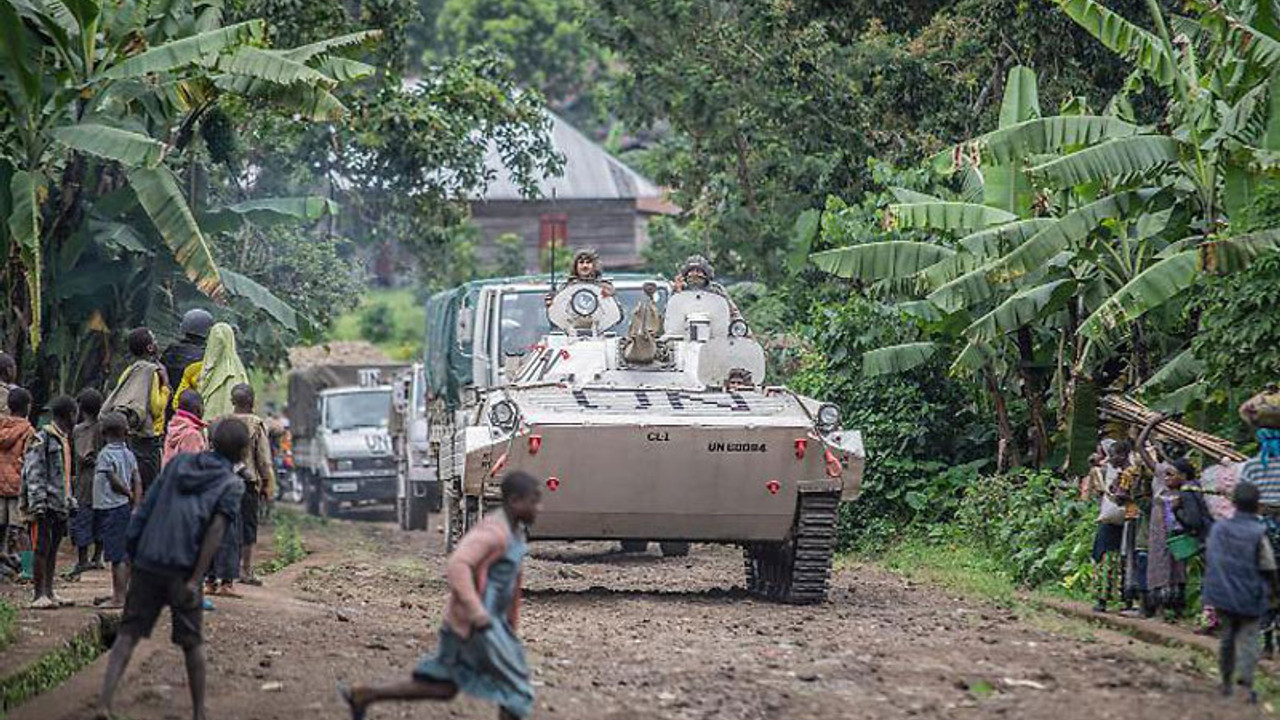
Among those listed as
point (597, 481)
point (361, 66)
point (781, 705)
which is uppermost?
point (361, 66)

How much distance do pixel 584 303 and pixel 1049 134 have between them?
4.04 metres

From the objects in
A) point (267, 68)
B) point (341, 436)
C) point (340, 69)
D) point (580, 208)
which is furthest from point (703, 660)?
point (580, 208)

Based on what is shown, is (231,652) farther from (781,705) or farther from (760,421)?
(760,421)

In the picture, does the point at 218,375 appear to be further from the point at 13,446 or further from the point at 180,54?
the point at 180,54

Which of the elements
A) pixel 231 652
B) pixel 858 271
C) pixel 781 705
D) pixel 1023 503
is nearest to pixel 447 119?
pixel 858 271

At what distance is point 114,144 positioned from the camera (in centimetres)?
1545

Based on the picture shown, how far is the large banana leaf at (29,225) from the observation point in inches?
605

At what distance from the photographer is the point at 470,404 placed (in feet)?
57.6

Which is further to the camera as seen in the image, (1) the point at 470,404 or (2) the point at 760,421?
(1) the point at 470,404

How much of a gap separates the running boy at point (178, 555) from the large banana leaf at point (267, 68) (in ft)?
26.1

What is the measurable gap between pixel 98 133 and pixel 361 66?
9.27 ft

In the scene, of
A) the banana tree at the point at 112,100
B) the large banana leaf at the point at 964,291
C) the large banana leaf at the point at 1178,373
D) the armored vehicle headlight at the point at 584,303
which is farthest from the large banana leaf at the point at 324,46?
the large banana leaf at the point at 1178,373

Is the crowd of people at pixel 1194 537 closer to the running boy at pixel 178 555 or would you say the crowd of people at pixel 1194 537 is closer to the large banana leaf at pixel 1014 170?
the large banana leaf at pixel 1014 170

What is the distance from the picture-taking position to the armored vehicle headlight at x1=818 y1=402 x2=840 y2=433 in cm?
1403
